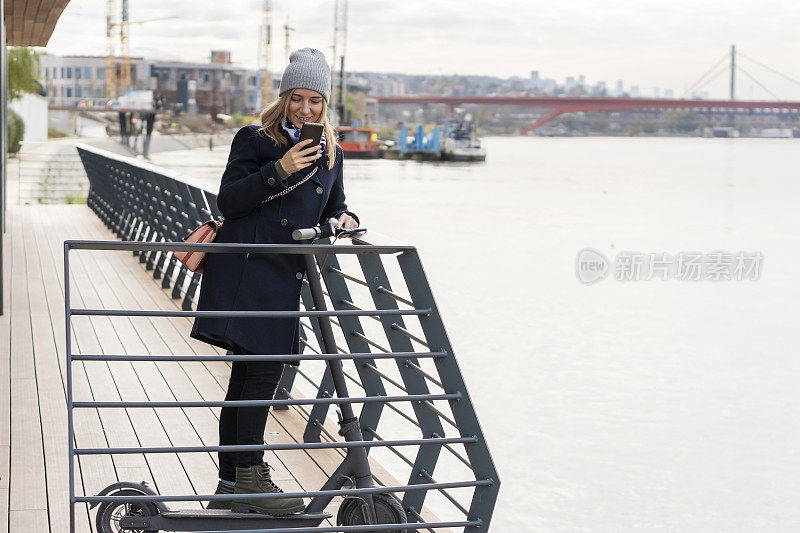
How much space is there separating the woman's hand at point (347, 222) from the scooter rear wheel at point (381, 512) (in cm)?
62

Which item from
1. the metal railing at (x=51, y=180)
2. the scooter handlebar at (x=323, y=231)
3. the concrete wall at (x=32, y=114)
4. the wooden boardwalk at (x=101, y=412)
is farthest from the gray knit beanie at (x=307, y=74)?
the concrete wall at (x=32, y=114)

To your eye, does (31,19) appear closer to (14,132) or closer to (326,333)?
(326,333)

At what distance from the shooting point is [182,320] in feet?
20.9

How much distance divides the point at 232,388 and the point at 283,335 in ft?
0.69

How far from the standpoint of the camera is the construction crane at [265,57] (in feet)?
363

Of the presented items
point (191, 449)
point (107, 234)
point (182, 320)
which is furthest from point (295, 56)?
point (107, 234)

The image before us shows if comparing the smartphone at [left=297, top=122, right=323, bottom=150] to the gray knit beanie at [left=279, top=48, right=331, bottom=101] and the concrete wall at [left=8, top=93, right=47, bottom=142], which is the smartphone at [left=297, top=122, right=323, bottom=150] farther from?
the concrete wall at [left=8, top=93, right=47, bottom=142]

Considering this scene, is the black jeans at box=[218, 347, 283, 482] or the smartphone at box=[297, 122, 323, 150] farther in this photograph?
the black jeans at box=[218, 347, 283, 482]

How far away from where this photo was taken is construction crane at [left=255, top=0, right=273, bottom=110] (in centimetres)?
11050

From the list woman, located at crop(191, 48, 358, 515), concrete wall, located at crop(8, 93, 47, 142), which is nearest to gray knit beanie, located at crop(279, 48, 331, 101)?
woman, located at crop(191, 48, 358, 515)

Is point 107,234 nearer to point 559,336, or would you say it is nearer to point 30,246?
point 30,246

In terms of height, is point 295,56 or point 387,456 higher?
point 295,56

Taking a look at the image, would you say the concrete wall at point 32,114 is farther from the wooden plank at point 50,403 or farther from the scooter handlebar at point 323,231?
the scooter handlebar at point 323,231

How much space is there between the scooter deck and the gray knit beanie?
0.94 metres
